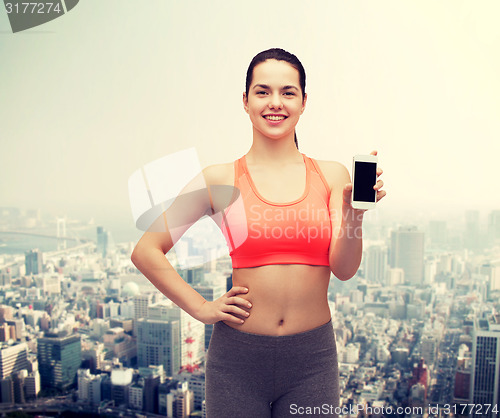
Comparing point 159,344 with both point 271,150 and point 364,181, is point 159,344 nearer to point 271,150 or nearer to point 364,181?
point 271,150

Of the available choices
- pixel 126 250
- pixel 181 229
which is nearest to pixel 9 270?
pixel 126 250

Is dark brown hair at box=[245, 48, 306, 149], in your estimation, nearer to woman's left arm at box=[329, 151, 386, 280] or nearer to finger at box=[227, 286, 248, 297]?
woman's left arm at box=[329, 151, 386, 280]

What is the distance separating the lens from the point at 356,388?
3131 millimetres

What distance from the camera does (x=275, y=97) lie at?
4.08ft

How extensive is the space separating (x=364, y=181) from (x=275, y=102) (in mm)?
329

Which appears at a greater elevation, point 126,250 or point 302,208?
point 302,208

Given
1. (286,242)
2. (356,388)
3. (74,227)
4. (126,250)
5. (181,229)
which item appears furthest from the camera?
(74,227)

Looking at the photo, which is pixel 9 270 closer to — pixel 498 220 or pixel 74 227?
pixel 74 227

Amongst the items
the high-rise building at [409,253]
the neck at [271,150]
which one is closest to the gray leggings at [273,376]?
the neck at [271,150]

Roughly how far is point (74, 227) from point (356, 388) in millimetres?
2480

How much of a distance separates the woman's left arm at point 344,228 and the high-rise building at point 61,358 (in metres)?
3.43

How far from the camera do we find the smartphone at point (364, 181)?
3.49 feet

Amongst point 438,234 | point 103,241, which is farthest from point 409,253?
point 103,241

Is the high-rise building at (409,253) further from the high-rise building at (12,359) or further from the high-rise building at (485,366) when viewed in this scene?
the high-rise building at (12,359)
